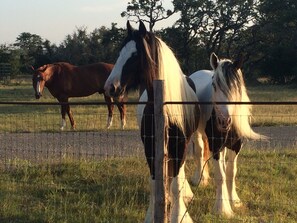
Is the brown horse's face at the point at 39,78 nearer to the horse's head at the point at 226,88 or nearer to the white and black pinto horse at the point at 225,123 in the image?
the white and black pinto horse at the point at 225,123

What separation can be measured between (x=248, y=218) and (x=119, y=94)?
2.24m

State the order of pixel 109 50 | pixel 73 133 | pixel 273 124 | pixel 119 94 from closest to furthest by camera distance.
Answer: pixel 119 94
pixel 73 133
pixel 273 124
pixel 109 50

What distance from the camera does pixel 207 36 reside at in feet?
147

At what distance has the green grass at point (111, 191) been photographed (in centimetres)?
530

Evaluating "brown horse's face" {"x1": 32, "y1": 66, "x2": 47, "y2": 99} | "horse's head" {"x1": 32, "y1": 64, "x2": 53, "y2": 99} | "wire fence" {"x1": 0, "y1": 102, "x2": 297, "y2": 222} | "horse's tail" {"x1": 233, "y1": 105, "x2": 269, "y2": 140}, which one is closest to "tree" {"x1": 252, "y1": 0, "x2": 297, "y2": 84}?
"horse's head" {"x1": 32, "y1": 64, "x2": 53, "y2": 99}

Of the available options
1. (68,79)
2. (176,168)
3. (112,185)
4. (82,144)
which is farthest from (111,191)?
(68,79)

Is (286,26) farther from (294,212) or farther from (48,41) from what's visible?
(294,212)

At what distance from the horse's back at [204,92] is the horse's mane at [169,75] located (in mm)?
776

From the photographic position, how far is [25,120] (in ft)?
43.4

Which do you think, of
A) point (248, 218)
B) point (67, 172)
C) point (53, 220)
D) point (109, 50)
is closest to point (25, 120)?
point (67, 172)

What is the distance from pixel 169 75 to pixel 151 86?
0.27 metres

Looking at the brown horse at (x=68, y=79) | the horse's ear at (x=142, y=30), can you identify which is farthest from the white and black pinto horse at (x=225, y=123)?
the brown horse at (x=68, y=79)

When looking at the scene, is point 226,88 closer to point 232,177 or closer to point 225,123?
point 225,123

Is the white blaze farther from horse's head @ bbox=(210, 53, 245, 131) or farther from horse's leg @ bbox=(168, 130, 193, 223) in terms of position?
horse's head @ bbox=(210, 53, 245, 131)
